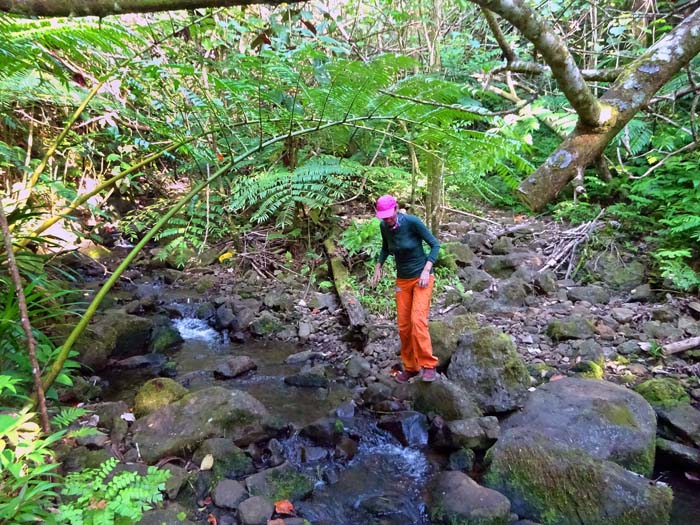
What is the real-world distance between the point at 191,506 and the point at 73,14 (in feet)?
8.97

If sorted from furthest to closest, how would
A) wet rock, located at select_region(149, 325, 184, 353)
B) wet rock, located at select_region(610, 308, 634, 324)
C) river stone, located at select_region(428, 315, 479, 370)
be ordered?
1. wet rock, located at select_region(149, 325, 184, 353)
2. wet rock, located at select_region(610, 308, 634, 324)
3. river stone, located at select_region(428, 315, 479, 370)

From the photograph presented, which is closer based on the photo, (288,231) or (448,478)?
(448,478)

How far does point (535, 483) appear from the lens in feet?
9.51

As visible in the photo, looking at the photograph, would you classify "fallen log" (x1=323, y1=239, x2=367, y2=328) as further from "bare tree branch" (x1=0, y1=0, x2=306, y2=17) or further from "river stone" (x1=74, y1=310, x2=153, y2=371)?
"bare tree branch" (x1=0, y1=0, x2=306, y2=17)

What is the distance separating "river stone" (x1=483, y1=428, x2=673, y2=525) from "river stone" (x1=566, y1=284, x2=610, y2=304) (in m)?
2.80

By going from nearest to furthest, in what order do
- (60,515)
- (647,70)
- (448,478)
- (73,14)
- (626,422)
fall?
1. (73,14)
2. (60,515)
3. (647,70)
4. (448,478)
5. (626,422)

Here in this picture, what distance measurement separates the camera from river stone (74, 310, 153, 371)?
450cm

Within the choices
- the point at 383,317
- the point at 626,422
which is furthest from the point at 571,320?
the point at 383,317

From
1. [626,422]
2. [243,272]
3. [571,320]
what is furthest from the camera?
[243,272]

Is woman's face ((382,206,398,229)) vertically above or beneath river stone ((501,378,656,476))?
above

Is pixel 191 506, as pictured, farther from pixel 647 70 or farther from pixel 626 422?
pixel 647 70

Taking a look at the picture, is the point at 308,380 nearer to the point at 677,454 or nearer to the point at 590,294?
the point at 677,454

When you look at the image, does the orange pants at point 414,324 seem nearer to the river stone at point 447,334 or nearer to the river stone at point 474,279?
the river stone at point 447,334

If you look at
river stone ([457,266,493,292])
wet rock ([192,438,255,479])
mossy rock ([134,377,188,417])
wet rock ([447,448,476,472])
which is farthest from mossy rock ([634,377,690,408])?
mossy rock ([134,377,188,417])
